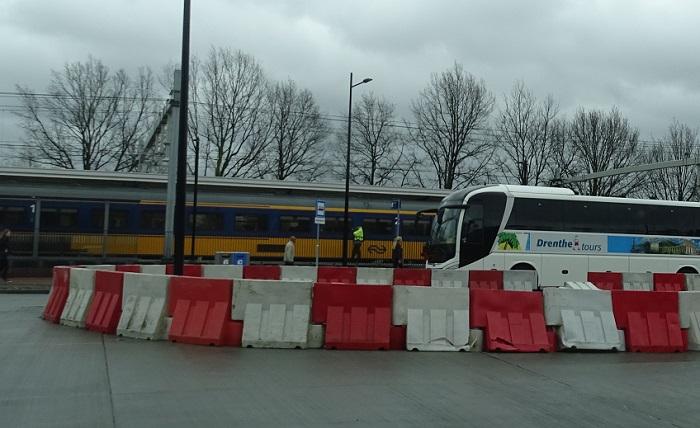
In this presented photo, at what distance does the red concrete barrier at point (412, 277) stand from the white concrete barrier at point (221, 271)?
→ 4208 mm

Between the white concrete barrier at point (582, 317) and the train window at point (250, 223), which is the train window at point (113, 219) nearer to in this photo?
the train window at point (250, 223)

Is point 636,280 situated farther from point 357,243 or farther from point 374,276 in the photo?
point 357,243

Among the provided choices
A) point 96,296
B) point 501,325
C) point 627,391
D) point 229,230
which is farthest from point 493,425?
point 229,230

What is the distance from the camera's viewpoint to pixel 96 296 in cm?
965

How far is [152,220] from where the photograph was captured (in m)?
27.9

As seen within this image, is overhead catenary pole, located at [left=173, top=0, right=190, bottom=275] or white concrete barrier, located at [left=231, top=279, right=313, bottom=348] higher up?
overhead catenary pole, located at [left=173, top=0, right=190, bottom=275]

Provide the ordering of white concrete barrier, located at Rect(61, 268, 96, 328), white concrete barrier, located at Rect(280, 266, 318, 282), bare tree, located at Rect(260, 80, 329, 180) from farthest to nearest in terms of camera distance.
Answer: bare tree, located at Rect(260, 80, 329, 180)
white concrete barrier, located at Rect(280, 266, 318, 282)
white concrete barrier, located at Rect(61, 268, 96, 328)

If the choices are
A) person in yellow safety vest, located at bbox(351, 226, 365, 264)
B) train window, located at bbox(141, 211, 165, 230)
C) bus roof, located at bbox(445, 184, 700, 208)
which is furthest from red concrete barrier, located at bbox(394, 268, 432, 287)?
train window, located at bbox(141, 211, 165, 230)

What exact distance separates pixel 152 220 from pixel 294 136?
23.6 m

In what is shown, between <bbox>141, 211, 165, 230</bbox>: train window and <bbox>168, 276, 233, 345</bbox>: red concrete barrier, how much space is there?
2007 centimetres

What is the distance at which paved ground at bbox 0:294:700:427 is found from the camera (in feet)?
16.9

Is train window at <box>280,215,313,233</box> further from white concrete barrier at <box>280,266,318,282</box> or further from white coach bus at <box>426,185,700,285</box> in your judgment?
white concrete barrier at <box>280,266,318,282</box>

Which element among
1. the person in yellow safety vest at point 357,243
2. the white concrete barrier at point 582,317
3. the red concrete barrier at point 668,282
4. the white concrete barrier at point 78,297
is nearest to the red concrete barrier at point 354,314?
the white concrete barrier at point 582,317

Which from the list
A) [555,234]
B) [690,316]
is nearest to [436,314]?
[690,316]
